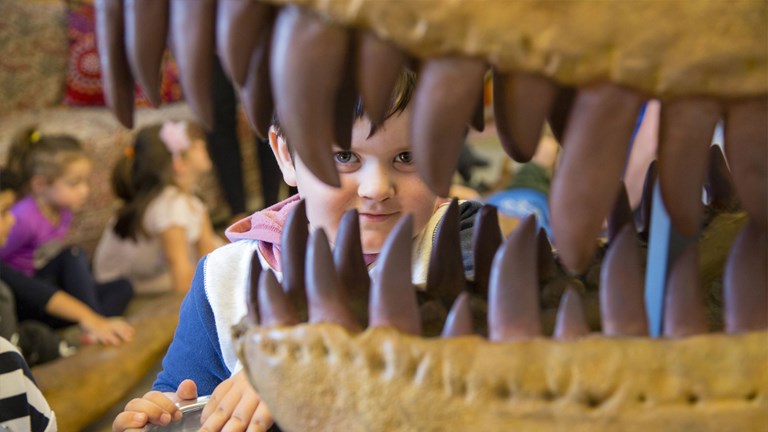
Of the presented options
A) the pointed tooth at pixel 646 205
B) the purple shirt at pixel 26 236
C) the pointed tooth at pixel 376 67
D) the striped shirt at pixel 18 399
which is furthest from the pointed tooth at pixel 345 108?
the purple shirt at pixel 26 236

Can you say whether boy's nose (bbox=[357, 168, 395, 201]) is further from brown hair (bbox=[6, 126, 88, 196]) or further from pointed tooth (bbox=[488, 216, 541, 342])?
brown hair (bbox=[6, 126, 88, 196])

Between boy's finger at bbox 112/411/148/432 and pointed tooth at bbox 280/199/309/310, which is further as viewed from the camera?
boy's finger at bbox 112/411/148/432

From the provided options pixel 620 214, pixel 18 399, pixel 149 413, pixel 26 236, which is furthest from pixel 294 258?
pixel 26 236

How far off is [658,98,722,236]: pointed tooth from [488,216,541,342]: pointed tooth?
0.10 meters

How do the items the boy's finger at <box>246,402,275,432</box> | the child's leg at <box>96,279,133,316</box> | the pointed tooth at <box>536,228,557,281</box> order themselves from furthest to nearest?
the child's leg at <box>96,279,133,316</box> < the boy's finger at <box>246,402,275,432</box> < the pointed tooth at <box>536,228,557,281</box>

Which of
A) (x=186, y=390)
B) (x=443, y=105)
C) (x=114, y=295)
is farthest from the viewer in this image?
(x=114, y=295)

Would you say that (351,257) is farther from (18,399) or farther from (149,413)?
(18,399)

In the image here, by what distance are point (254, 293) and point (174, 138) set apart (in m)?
2.54

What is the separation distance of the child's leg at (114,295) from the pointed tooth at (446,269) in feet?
8.00

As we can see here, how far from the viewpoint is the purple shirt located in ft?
8.71

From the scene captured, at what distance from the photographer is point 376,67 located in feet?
1.59

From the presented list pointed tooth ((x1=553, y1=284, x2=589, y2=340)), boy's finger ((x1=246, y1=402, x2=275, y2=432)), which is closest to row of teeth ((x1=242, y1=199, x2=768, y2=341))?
pointed tooth ((x1=553, y1=284, x2=589, y2=340))

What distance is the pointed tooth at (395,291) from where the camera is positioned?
0.54 m

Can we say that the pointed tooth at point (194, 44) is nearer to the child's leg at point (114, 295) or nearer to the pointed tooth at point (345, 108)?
the pointed tooth at point (345, 108)
